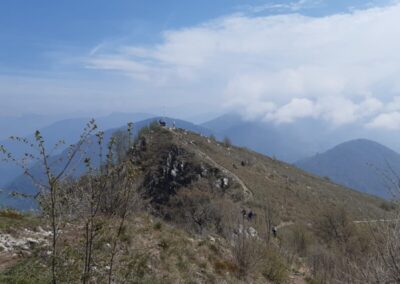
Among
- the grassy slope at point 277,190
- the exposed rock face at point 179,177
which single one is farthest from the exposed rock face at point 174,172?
the grassy slope at point 277,190

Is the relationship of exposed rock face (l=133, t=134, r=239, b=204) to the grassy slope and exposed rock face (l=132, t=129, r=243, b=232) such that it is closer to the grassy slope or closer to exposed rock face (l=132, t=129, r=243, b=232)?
exposed rock face (l=132, t=129, r=243, b=232)

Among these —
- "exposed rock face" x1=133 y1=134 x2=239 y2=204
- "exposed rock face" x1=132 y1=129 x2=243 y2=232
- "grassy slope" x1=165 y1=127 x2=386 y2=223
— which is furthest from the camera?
"grassy slope" x1=165 y1=127 x2=386 y2=223

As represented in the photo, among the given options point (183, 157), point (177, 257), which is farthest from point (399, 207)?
point (183, 157)

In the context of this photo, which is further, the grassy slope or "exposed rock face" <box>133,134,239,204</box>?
the grassy slope

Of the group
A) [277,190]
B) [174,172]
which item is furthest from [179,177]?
[277,190]

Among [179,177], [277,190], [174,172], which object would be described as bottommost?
[277,190]

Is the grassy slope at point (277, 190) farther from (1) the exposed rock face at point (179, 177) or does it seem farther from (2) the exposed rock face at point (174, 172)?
(2) the exposed rock face at point (174, 172)

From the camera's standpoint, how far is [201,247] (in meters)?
14.6

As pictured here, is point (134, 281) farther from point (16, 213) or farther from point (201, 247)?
point (16, 213)

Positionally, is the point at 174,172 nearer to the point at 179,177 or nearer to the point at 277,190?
the point at 179,177

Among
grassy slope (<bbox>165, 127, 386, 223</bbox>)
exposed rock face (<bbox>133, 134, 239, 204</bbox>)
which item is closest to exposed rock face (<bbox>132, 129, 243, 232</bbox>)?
exposed rock face (<bbox>133, 134, 239, 204</bbox>)

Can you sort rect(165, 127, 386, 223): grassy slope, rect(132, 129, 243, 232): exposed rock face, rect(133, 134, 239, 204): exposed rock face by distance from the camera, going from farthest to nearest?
rect(165, 127, 386, 223): grassy slope < rect(133, 134, 239, 204): exposed rock face < rect(132, 129, 243, 232): exposed rock face

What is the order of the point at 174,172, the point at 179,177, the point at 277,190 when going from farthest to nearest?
1. the point at 277,190
2. the point at 174,172
3. the point at 179,177

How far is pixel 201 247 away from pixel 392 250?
8.61 m
